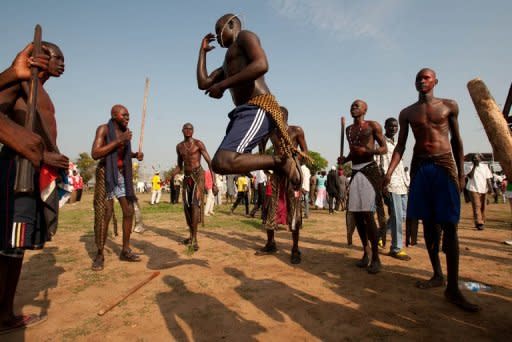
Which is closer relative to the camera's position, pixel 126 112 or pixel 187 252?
pixel 126 112

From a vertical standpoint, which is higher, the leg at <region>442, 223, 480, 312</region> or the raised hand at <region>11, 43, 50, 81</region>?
the raised hand at <region>11, 43, 50, 81</region>

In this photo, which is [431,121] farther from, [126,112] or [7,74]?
[126,112]

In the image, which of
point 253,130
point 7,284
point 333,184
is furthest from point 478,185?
point 7,284

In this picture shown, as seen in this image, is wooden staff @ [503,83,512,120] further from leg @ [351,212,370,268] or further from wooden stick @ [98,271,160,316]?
wooden stick @ [98,271,160,316]

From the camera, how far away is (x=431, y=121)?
3.73 meters

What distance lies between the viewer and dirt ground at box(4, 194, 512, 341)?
104 inches

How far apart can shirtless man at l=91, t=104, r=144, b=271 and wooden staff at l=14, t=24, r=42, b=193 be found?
9.08ft

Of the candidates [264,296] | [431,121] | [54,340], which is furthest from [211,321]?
[431,121]

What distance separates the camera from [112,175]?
502 cm

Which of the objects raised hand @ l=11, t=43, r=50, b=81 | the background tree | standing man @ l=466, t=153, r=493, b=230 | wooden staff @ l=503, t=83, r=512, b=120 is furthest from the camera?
the background tree

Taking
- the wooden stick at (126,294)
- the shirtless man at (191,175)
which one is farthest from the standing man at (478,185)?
the wooden stick at (126,294)

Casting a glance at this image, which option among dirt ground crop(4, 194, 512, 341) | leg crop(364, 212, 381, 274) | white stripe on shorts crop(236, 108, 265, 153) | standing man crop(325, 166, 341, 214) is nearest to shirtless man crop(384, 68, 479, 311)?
dirt ground crop(4, 194, 512, 341)

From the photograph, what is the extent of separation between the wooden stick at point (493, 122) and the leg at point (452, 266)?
200 cm

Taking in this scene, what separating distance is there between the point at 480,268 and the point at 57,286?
593cm
